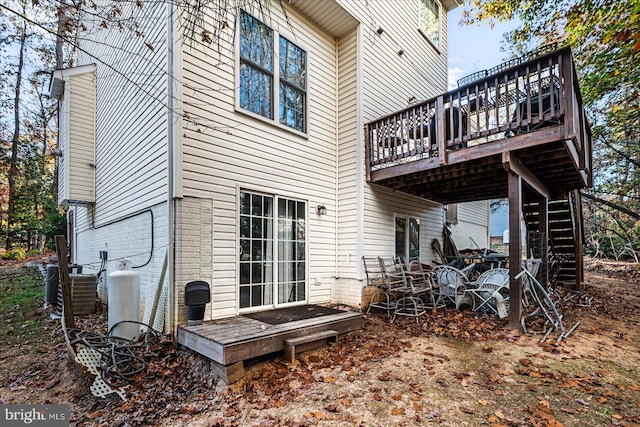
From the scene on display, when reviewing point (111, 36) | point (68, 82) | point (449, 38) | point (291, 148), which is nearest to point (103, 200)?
point (68, 82)

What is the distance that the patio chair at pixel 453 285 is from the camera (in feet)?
20.4

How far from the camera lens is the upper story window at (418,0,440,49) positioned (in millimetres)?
8977

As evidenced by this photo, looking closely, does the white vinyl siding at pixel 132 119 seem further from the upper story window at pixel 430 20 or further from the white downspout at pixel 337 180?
the upper story window at pixel 430 20

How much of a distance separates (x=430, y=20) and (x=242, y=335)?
998 cm

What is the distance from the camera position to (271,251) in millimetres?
5516

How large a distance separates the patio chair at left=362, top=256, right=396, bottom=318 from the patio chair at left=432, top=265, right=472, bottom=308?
1.03 metres

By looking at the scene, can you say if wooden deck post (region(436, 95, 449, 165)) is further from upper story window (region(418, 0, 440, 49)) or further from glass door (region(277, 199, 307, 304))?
upper story window (region(418, 0, 440, 49))

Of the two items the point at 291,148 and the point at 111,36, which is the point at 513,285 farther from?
the point at 111,36

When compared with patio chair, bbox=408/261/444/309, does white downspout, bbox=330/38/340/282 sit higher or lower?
higher

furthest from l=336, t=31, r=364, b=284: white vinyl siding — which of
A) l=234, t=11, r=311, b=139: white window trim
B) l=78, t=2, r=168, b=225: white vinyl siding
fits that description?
l=78, t=2, r=168, b=225: white vinyl siding

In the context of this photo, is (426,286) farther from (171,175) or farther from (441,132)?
(171,175)

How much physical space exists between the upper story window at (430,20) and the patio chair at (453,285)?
6.64 metres

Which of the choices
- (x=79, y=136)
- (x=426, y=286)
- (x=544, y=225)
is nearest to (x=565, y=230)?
(x=544, y=225)

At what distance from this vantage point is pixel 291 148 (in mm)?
6039
